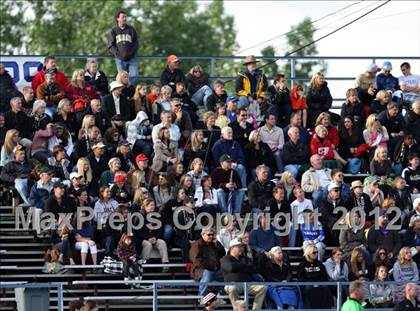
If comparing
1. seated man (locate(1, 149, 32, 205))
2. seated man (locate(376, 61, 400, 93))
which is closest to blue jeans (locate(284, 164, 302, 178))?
seated man (locate(376, 61, 400, 93))

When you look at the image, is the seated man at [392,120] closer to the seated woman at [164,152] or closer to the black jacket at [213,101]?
the black jacket at [213,101]

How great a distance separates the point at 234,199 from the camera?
31.3 m

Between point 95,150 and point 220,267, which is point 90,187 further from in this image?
point 220,267

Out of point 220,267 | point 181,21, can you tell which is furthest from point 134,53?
point 181,21

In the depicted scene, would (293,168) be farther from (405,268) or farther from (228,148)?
(405,268)

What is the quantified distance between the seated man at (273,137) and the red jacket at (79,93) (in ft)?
10.1

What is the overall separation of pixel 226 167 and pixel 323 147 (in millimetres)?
2212

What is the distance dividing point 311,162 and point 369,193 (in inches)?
44.4

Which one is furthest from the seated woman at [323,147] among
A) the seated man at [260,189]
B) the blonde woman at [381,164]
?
the seated man at [260,189]

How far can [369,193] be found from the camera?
31734mm

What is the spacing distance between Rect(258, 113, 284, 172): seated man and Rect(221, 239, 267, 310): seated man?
3482 mm

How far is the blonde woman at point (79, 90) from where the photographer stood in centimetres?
3300

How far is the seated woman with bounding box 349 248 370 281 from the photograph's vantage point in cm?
3005

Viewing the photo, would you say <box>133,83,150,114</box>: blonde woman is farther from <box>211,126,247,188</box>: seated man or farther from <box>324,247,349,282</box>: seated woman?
<box>324,247,349,282</box>: seated woman
